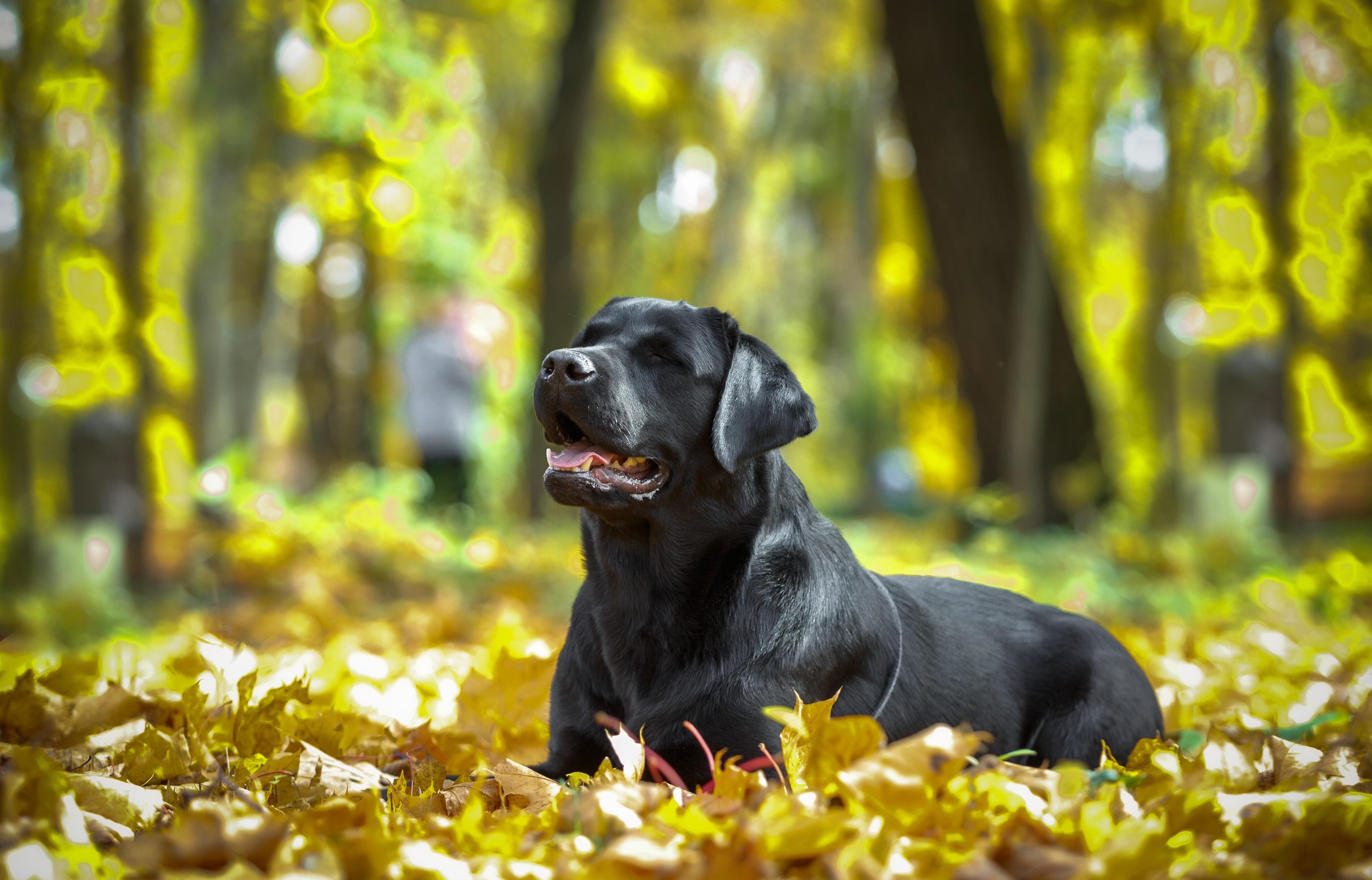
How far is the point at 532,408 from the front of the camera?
15.2ft

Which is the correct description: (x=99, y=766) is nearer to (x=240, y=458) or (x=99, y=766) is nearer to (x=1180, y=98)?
(x=240, y=458)

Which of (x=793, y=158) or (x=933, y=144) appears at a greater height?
(x=793, y=158)

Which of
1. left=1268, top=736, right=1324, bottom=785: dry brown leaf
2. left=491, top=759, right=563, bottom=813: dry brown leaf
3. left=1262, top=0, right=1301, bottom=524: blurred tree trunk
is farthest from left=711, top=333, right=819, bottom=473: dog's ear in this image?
left=1262, top=0, right=1301, bottom=524: blurred tree trunk

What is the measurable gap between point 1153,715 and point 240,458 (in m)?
8.65

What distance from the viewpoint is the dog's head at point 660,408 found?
8.80 ft

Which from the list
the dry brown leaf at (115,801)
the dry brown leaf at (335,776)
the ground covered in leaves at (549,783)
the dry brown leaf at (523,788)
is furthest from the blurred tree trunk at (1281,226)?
the dry brown leaf at (115,801)

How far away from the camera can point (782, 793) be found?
2141 millimetres

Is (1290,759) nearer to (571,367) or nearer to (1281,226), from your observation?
(571,367)

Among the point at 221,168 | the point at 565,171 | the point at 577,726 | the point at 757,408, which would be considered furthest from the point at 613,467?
the point at 221,168

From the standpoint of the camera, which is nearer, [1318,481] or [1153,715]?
[1153,715]

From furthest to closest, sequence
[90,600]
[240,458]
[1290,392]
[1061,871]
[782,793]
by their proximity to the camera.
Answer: [1290,392], [240,458], [90,600], [782,793], [1061,871]

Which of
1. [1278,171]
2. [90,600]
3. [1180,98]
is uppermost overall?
[1180,98]

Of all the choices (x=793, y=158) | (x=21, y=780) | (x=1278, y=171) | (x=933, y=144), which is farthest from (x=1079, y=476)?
(x=793, y=158)

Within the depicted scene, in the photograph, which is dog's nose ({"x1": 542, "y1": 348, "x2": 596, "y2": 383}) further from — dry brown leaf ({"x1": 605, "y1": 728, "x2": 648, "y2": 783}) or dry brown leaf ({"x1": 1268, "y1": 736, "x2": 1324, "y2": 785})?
dry brown leaf ({"x1": 1268, "y1": 736, "x2": 1324, "y2": 785})
